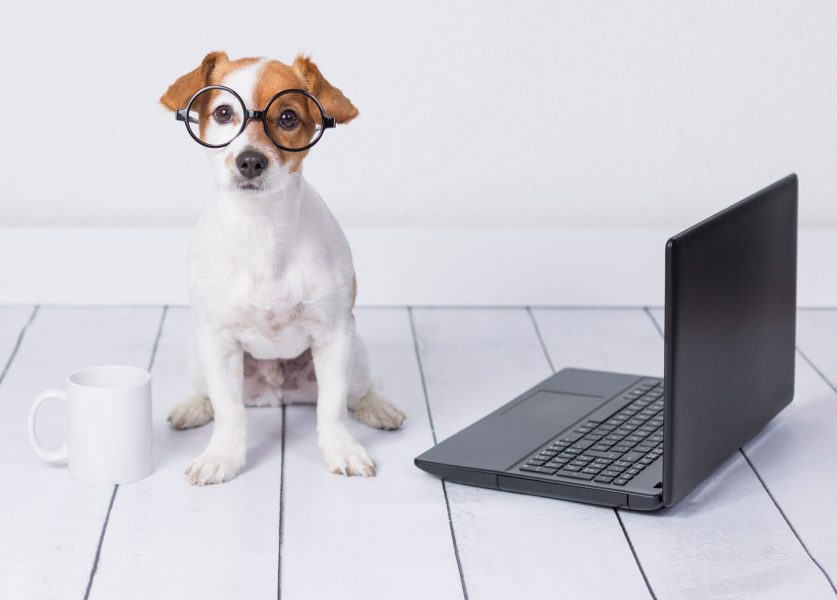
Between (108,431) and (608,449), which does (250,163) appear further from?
(608,449)

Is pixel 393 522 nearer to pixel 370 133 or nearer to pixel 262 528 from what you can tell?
pixel 262 528

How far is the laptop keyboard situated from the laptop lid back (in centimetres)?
8

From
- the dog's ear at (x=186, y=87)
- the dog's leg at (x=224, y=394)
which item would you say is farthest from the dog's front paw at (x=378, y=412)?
the dog's ear at (x=186, y=87)

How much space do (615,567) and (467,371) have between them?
69 cm

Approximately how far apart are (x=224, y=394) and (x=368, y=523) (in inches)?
11.1

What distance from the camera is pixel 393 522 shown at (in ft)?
4.49

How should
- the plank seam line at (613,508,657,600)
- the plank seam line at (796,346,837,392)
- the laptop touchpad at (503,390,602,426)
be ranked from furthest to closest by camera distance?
1. the plank seam line at (796,346,837,392)
2. the laptop touchpad at (503,390,602,426)
3. the plank seam line at (613,508,657,600)

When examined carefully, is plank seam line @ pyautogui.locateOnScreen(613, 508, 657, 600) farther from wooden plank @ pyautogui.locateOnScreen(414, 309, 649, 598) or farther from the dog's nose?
the dog's nose

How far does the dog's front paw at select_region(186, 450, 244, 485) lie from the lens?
147cm

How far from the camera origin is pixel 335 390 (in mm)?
1552

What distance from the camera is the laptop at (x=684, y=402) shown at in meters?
1.30

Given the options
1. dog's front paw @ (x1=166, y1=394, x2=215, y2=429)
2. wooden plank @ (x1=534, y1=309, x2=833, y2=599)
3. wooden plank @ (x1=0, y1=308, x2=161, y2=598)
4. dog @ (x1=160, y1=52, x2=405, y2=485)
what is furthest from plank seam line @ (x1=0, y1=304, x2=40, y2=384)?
wooden plank @ (x1=534, y1=309, x2=833, y2=599)

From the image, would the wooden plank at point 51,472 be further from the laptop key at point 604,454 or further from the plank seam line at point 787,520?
the plank seam line at point 787,520

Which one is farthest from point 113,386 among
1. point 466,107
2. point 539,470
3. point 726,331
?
point 466,107
